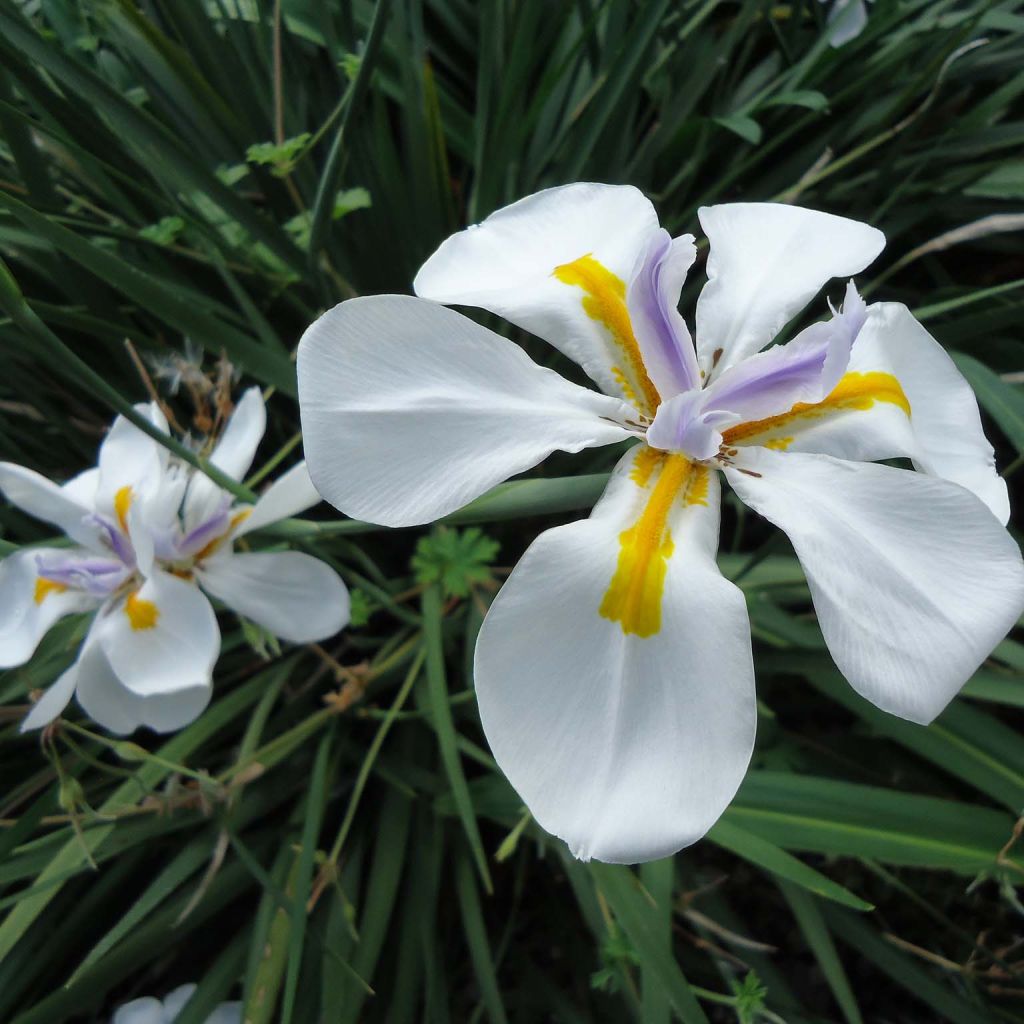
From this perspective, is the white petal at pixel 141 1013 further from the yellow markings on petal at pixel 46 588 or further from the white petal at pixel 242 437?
the white petal at pixel 242 437

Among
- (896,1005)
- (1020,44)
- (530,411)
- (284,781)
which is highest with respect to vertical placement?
(530,411)

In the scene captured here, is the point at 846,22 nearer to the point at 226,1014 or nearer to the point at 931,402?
the point at 931,402

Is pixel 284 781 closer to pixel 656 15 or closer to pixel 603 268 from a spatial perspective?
pixel 603 268

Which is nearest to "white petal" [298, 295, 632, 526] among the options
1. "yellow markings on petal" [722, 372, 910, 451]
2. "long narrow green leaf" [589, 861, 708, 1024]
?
"yellow markings on petal" [722, 372, 910, 451]

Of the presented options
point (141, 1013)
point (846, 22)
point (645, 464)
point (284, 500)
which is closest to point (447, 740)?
point (284, 500)

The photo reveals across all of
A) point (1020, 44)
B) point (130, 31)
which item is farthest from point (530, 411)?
point (1020, 44)

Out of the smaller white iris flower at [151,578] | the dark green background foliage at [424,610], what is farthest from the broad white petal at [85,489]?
the dark green background foliage at [424,610]

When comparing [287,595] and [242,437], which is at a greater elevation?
[242,437]
